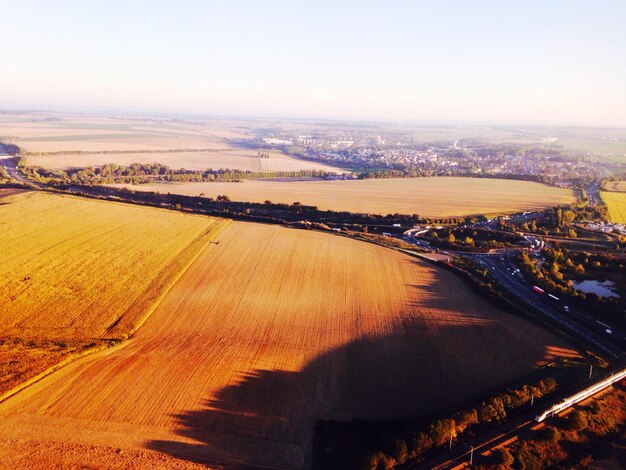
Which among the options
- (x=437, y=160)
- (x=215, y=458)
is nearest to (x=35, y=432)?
(x=215, y=458)

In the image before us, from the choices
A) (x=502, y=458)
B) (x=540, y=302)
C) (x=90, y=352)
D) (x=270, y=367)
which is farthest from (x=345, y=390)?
→ (x=540, y=302)

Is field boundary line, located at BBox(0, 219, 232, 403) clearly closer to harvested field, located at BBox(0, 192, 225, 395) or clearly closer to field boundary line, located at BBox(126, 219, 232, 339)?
field boundary line, located at BBox(126, 219, 232, 339)

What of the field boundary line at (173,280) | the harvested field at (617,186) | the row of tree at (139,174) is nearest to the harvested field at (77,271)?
the field boundary line at (173,280)

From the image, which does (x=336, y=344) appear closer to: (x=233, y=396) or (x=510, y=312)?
(x=233, y=396)

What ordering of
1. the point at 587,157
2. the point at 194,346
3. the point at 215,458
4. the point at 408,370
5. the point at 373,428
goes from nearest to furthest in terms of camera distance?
1. the point at 215,458
2. the point at 373,428
3. the point at 408,370
4. the point at 194,346
5. the point at 587,157

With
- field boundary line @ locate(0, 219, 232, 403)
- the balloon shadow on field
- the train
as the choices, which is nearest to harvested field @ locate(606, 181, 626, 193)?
the train

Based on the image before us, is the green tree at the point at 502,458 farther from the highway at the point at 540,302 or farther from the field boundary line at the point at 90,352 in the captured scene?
the field boundary line at the point at 90,352
